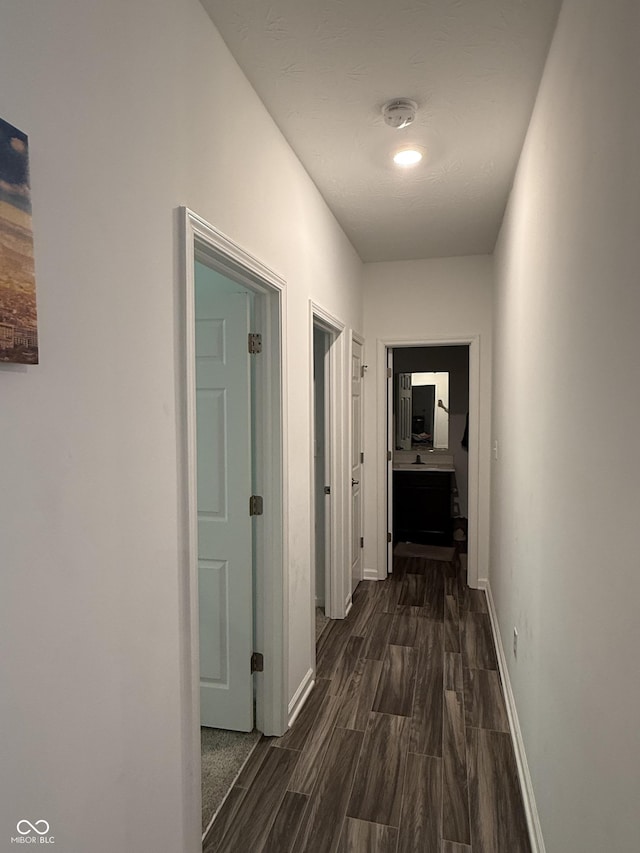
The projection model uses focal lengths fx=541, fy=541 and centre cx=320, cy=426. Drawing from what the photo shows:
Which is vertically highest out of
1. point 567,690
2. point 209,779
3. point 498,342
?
point 498,342

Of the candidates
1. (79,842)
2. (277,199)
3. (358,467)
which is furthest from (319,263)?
(79,842)

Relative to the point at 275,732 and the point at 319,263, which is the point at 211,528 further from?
the point at 319,263

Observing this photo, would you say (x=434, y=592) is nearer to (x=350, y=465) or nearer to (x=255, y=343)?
(x=350, y=465)

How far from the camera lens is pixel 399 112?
7.19 ft

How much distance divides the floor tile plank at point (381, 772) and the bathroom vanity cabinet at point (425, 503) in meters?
3.29

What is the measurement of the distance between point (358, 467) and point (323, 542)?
839mm

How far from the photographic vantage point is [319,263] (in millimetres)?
3104

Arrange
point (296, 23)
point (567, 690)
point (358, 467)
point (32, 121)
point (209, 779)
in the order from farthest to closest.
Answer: point (358, 467), point (209, 779), point (296, 23), point (567, 690), point (32, 121)

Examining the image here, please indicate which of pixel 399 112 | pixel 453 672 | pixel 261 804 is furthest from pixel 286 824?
pixel 399 112

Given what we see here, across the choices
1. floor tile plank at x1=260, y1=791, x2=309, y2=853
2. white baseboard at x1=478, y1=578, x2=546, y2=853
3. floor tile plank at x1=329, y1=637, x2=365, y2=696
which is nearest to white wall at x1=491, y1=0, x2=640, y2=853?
white baseboard at x1=478, y1=578, x2=546, y2=853

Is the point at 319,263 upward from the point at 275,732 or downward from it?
upward

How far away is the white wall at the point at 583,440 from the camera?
0.93 meters

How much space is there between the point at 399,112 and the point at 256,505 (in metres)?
1.76

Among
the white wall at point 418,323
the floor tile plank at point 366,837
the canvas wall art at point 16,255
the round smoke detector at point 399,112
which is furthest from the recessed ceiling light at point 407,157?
the floor tile plank at point 366,837
